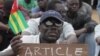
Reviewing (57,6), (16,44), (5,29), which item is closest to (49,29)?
(16,44)

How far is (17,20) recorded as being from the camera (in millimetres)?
4527

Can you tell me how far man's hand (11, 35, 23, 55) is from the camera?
3900 millimetres

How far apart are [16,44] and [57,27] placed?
0.98 metres

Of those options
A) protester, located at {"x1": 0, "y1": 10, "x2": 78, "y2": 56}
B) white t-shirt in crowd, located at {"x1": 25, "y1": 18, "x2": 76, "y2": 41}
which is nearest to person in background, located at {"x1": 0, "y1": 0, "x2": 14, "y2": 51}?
white t-shirt in crowd, located at {"x1": 25, "y1": 18, "x2": 76, "y2": 41}

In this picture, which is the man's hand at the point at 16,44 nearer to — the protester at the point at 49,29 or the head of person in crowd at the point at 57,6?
the protester at the point at 49,29

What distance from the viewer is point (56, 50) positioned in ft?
13.8

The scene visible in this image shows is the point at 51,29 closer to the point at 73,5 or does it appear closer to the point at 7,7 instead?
the point at 7,7

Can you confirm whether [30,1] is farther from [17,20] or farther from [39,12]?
[17,20]

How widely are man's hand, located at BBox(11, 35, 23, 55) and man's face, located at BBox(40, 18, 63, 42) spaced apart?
0.78 meters

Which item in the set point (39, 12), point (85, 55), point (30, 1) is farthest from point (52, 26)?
point (30, 1)

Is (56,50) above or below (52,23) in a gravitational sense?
below

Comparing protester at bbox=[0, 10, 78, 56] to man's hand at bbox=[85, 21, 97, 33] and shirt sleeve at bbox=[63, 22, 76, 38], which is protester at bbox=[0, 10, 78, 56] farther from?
man's hand at bbox=[85, 21, 97, 33]

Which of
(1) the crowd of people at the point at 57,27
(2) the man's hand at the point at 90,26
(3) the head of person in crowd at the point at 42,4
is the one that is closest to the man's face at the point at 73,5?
(1) the crowd of people at the point at 57,27

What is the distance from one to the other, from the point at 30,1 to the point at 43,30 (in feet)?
14.7
